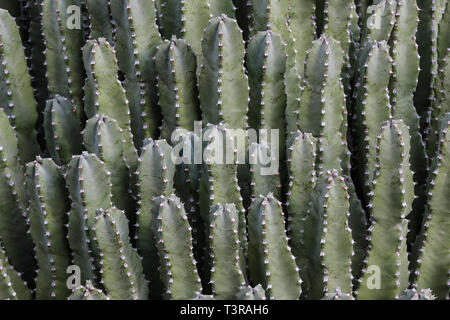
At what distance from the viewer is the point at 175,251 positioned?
3.06m

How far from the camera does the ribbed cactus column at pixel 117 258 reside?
3.03 metres

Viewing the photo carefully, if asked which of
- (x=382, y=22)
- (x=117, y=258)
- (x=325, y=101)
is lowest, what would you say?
(x=117, y=258)

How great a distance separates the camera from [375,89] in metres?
3.46

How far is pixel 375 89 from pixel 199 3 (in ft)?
3.20

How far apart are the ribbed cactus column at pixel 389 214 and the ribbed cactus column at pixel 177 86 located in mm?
943

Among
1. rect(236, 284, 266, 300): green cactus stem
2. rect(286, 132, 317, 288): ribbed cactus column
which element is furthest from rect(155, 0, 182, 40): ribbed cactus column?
rect(236, 284, 266, 300): green cactus stem

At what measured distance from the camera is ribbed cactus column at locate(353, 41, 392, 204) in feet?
11.3

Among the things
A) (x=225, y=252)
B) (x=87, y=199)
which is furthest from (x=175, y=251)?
(x=87, y=199)

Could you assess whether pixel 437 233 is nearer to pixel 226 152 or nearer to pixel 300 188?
pixel 300 188

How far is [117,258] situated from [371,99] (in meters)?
1.43

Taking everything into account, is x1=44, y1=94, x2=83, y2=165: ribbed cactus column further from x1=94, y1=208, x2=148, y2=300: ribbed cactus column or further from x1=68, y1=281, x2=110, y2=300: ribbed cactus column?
x1=68, y1=281, x2=110, y2=300: ribbed cactus column

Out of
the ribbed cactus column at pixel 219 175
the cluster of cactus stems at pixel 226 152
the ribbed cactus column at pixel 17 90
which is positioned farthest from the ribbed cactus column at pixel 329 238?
the ribbed cactus column at pixel 17 90
